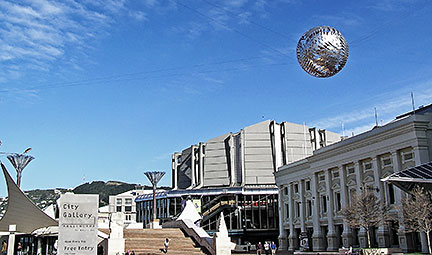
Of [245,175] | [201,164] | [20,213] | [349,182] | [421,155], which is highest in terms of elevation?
[201,164]

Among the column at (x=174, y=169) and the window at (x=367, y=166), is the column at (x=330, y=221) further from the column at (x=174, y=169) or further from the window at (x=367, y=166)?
the column at (x=174, y=169)

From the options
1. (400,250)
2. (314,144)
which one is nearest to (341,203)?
(400,250)

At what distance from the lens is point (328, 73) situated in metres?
14.3

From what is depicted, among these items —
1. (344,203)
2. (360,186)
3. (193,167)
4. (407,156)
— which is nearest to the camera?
(407,156)

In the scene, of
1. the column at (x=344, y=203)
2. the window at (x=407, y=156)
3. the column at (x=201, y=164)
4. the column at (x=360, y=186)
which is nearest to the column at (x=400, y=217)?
the window at (x=407, y=156)

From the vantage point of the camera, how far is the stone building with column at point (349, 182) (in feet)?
109

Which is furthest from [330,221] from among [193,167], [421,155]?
[193,167]

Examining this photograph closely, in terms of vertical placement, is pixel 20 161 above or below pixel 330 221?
above

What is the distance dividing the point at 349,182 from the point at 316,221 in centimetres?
690

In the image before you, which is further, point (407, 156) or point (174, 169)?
point (174, 169)

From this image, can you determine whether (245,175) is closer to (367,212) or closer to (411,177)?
(367,212)

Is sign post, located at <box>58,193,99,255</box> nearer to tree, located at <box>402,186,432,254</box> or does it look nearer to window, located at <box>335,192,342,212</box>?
tree, located at <box>402,186,432,254</box>

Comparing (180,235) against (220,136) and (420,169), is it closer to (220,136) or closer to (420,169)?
(420,169)

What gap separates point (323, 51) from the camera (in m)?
13.9
